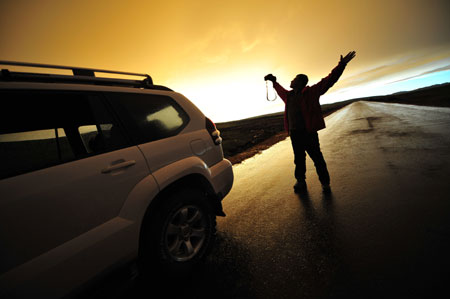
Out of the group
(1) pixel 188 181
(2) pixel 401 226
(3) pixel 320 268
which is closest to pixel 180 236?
(1) pixel 188 181

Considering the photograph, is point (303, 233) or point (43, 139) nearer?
point (43, 139)

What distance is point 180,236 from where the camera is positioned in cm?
206

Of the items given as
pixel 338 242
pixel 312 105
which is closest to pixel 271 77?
pixel 312 105

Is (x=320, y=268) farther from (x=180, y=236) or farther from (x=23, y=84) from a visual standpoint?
(x=23, y=84)

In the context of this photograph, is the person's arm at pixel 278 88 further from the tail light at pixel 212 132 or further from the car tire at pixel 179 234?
the car tire at pixel 179 234

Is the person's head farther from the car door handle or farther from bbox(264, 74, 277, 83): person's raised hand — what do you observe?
the car door handle

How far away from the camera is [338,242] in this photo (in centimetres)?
218

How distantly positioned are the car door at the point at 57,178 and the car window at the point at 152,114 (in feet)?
0.55

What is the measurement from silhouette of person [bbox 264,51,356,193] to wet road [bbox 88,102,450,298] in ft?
1.45

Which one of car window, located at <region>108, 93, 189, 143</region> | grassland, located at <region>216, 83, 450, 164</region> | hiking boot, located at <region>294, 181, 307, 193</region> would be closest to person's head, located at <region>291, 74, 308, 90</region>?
hiking boot, located at <region>294, 181, 307, 193</region>

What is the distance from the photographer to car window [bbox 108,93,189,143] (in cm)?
199

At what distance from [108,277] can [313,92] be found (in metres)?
3.71

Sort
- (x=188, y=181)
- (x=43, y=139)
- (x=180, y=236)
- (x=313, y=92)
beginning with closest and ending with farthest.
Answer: (x=43, y=139) → (x=180, y=236) → (x=188, y=181) → (x=313, y=92)

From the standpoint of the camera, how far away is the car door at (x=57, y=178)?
3.95 ft
